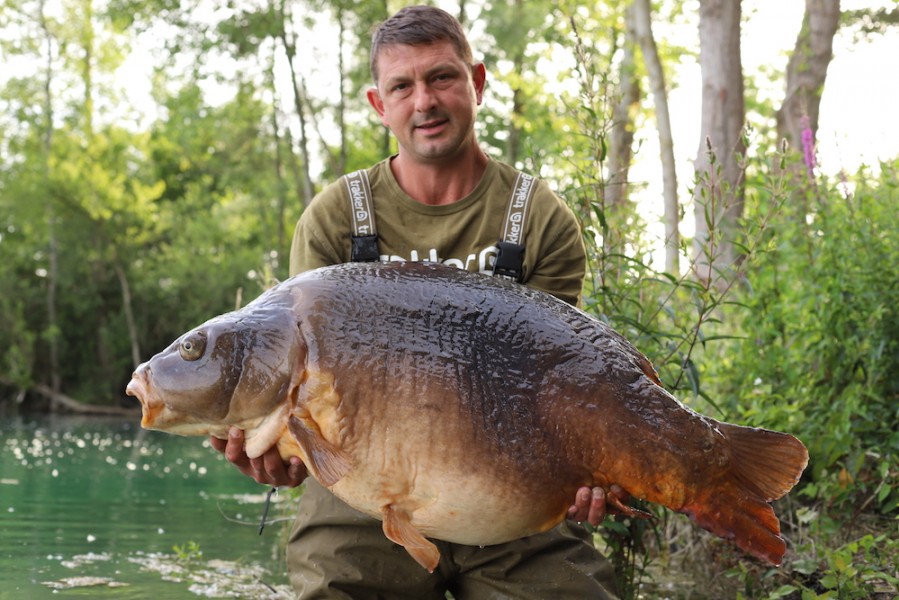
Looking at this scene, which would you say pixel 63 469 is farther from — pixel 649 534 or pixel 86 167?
pixel 86 167

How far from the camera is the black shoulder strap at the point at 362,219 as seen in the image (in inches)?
132

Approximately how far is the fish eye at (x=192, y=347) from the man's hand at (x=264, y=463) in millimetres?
218

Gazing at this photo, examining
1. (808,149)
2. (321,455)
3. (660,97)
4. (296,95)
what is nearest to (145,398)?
(321,455)

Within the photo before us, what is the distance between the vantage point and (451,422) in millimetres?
2424

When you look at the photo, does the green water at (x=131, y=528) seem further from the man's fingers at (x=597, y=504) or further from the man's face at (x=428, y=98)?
the man's fingers at (x=597, y=504)

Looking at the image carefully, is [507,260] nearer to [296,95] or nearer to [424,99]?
[424,99]

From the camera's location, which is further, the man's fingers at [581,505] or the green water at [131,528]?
the green water at [131,528]

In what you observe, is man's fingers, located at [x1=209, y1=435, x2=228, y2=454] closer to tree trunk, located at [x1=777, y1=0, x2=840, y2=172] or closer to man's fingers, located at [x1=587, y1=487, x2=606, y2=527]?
man's fingers, located at [x1=587, y1=487, x2=606, y2=527]

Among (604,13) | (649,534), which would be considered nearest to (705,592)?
(649,534)

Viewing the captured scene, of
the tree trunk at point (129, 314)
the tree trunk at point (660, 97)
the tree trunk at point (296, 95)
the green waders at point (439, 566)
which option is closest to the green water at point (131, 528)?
the green waders at point (439, 566)

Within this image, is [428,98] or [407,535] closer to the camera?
[407,535]

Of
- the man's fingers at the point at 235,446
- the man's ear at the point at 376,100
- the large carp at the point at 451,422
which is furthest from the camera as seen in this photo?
the man's ear at the point at 376,100

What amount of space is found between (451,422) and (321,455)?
0.33 meters

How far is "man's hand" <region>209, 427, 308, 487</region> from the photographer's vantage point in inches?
101
